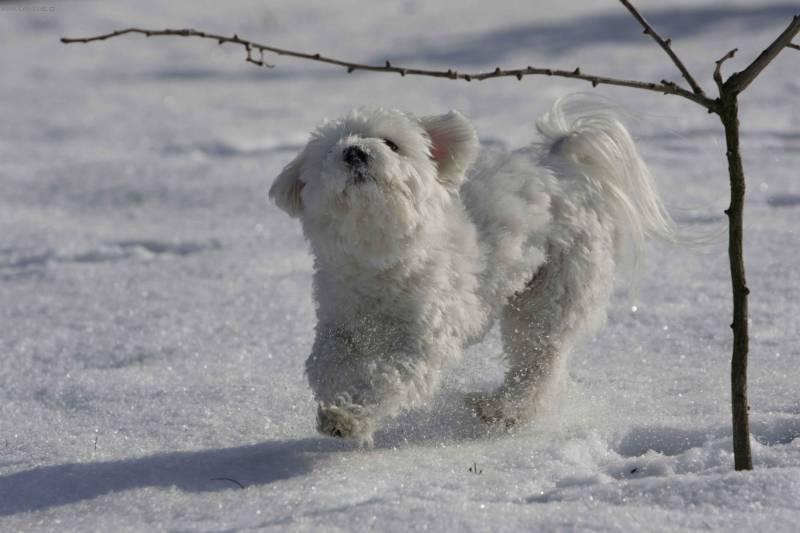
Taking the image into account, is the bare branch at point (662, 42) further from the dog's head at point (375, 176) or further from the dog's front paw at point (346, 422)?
the dog's front paw at point (346, 422)

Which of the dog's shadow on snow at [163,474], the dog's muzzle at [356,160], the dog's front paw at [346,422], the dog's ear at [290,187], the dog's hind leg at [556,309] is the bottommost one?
the dog's shadow on snow at [163,474]

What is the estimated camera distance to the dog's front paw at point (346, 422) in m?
3.38

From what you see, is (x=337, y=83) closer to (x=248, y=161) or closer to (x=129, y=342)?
(x=248, y=161)

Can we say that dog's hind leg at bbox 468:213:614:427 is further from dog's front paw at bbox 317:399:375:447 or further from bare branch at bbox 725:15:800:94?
bare branch at bbox 725:15:800:94

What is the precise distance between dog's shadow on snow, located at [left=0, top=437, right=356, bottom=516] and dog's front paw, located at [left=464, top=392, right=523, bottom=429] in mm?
638

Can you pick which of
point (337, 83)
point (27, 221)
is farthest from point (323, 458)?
point (337, 83)

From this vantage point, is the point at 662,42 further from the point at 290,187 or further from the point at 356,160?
the point at 290,187

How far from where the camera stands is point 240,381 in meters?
4.47

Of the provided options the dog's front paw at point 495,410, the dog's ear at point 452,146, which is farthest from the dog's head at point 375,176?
the dog's front paw at point 495,410

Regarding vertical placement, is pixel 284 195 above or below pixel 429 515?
above

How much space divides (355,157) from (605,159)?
127 centimetres

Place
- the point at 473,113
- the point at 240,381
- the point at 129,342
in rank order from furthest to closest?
the point at 473,113 < the point at 129,342 < the point at 240,381

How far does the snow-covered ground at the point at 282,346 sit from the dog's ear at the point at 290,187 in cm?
80

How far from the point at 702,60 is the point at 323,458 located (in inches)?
382
